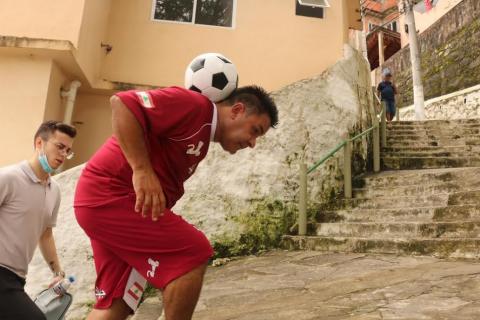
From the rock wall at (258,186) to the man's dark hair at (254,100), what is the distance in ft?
11.3

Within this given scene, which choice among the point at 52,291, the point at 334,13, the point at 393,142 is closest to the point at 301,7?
the point at 334,13

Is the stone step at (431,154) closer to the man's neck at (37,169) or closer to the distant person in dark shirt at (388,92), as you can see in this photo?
the distant person in dark shirt at (388,92)

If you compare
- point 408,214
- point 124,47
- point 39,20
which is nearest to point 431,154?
point 408,214

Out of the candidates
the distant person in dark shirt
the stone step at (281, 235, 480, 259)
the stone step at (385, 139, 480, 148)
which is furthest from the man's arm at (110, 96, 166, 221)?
the distant person in dark shirt

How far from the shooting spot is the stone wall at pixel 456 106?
1275cm

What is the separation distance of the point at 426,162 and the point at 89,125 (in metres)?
6.63

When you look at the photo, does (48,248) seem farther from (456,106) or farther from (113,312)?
(456,106)

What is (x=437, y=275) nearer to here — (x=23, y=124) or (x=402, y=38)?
(x=23, y=124)

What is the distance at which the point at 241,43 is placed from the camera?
28.0ft

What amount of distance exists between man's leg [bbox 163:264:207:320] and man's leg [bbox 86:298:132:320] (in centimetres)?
39

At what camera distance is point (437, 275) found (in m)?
3.48

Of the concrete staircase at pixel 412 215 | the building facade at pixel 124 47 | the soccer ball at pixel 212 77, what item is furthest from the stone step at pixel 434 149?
the soccer ball at pixel 212 77

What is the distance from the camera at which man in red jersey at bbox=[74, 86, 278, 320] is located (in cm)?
162

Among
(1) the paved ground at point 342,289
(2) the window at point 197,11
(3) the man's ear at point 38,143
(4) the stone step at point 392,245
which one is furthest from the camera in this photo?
(2) the window at point 197,11
